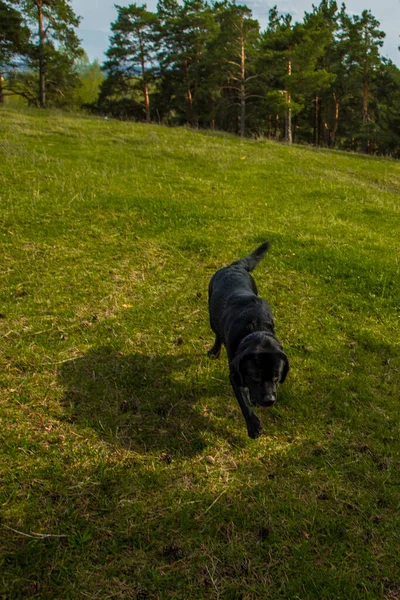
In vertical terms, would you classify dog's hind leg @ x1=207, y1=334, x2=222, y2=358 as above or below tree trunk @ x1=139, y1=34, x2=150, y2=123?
below

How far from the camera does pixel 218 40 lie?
120ft

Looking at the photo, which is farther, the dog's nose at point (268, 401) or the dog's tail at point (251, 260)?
the dog's tail at point (251, 260)

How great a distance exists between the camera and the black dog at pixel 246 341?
145 inches

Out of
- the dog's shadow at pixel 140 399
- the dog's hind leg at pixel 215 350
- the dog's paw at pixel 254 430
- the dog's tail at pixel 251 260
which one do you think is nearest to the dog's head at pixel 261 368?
the dog's paw at pixel 254 430

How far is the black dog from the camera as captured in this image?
12.1ft

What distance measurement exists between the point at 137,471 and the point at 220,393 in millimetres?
1426

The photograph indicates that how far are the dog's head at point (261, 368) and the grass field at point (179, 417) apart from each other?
27.2 inches

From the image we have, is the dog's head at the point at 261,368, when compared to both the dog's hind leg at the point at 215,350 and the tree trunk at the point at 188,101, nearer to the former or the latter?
the dog's hind leg at the point at 215,350

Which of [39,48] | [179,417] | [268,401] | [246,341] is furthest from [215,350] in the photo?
[39,48]

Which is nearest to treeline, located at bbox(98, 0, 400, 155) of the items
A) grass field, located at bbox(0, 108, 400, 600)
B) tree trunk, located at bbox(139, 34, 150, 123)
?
tree trunk, located at bbox(139, 34, 150, 123)

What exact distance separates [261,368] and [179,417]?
1162mm

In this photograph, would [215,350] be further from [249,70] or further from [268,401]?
[249,70]

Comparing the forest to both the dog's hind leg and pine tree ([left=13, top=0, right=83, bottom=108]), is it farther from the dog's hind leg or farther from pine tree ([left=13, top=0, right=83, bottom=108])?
the dog's hind leg

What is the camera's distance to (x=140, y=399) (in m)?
4.46
